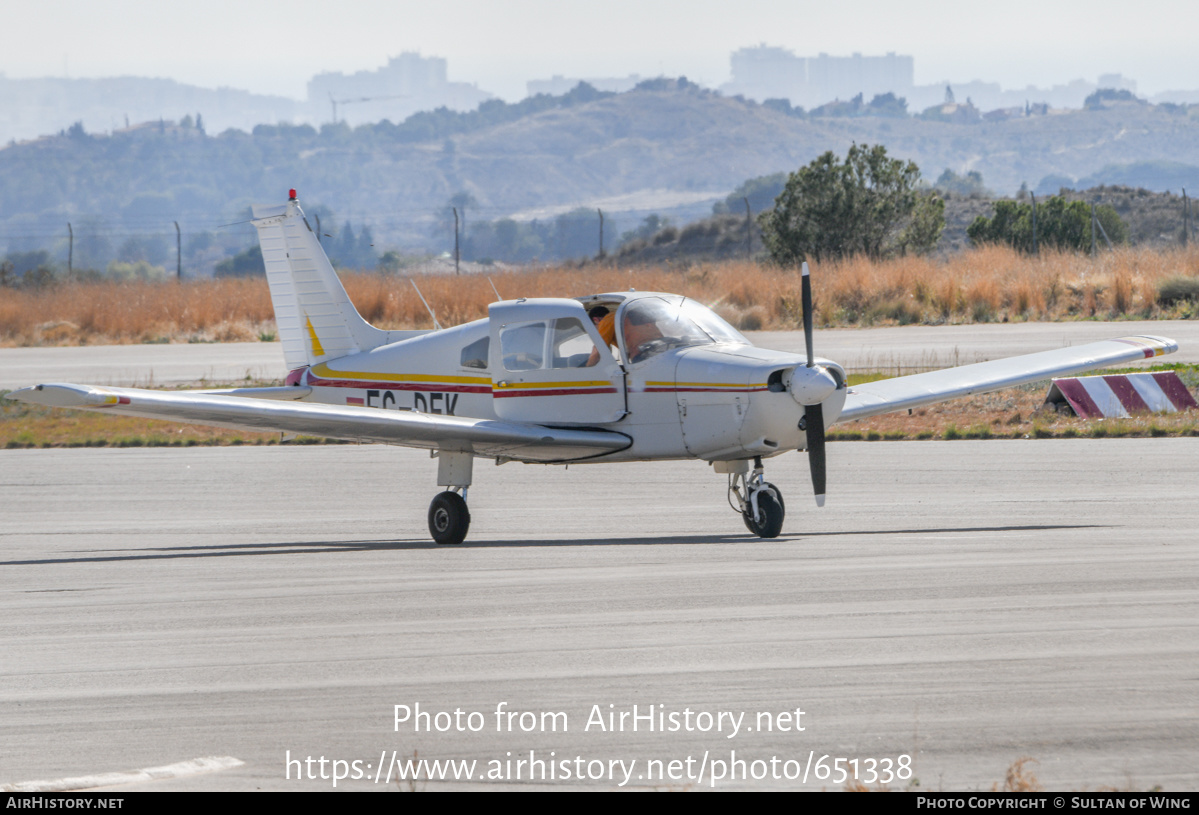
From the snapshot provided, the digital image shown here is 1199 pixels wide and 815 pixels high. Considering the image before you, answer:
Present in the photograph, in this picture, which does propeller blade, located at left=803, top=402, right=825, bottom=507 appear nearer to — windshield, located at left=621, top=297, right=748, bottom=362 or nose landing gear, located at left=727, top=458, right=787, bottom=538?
nose landing gear, located at left=727, top=458, right=787, bottom=538

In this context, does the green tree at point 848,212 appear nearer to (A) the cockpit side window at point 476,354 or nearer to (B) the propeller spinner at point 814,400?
(A) the cockpit side window at point 476,354

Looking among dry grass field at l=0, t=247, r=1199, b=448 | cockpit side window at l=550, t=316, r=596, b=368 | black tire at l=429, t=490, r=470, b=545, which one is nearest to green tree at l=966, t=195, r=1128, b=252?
dry grass field at l=0, t=247, r=1199, b=448

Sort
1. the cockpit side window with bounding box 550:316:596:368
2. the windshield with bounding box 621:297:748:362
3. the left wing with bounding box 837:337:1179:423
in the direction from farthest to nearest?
1. the left wing with bounding box 837:337:1179:423
2. the cockpit side window with bounding box 550:316:596:368
3. the windshield with bounding box 621:297:748:362

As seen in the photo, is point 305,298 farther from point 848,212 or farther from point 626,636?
point 848,212

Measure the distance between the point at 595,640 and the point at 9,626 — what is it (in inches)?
149

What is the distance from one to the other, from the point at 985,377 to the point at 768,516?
356cm

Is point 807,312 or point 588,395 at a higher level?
point 807,312

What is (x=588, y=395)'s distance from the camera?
11.3 metres

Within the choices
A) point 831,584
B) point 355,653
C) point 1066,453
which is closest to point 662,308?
point 831,584

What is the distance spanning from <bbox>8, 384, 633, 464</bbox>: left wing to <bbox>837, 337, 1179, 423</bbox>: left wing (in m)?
2.56

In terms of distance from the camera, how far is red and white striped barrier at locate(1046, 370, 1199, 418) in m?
17.8

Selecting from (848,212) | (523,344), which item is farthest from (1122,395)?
(848,212)

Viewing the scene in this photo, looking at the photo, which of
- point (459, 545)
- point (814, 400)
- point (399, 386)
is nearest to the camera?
point (814, 400)

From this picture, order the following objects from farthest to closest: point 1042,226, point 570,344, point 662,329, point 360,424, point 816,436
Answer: point 1042,226 < point 570,344 < point 662,329 < point 360,424 < point 816,436
